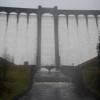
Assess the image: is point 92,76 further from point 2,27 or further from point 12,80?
point 2,27

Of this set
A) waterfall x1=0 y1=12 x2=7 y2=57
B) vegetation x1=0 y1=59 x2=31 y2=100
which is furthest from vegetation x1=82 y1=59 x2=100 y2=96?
waterfall x1=0 y1=12 x2=7 y2=57

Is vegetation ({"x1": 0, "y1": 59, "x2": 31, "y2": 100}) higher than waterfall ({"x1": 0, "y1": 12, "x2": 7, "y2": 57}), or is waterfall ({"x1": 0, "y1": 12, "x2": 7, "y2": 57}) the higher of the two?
waterfall ({"x1": 0, "y1": 12, "x2": 7, "y2": 57})

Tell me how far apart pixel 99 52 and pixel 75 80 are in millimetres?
2374

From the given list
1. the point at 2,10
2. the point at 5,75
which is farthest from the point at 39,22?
the point at 5,75

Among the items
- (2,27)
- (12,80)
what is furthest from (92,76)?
(2,27)

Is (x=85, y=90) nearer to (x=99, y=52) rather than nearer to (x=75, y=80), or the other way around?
(x=75, y=80)

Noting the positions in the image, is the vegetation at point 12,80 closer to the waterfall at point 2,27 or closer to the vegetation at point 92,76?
the vegetation at point 92,76

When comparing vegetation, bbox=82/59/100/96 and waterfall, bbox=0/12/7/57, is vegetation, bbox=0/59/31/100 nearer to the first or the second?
vegetation, bbox=82/59/100/96

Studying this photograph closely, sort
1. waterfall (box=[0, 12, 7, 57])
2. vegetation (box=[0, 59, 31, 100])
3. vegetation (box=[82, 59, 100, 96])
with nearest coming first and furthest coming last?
vegetation (box=[0, 59, 31, 100]) → vegetation (box=[82, 59, 100, 96]) → waterfall (box=[0, 12, 7, 57])

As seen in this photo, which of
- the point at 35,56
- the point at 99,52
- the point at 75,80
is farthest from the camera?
the point at 35,56

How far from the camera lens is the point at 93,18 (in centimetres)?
2233

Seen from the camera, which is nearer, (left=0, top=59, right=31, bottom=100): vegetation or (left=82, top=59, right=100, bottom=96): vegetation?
(left=0, top=59, right=31, bottom=100): vegetation

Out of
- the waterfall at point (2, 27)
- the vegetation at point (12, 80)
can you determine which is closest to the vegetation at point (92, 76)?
the vegetation at point (12, 80)

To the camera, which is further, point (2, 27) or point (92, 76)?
point (2, 27)
